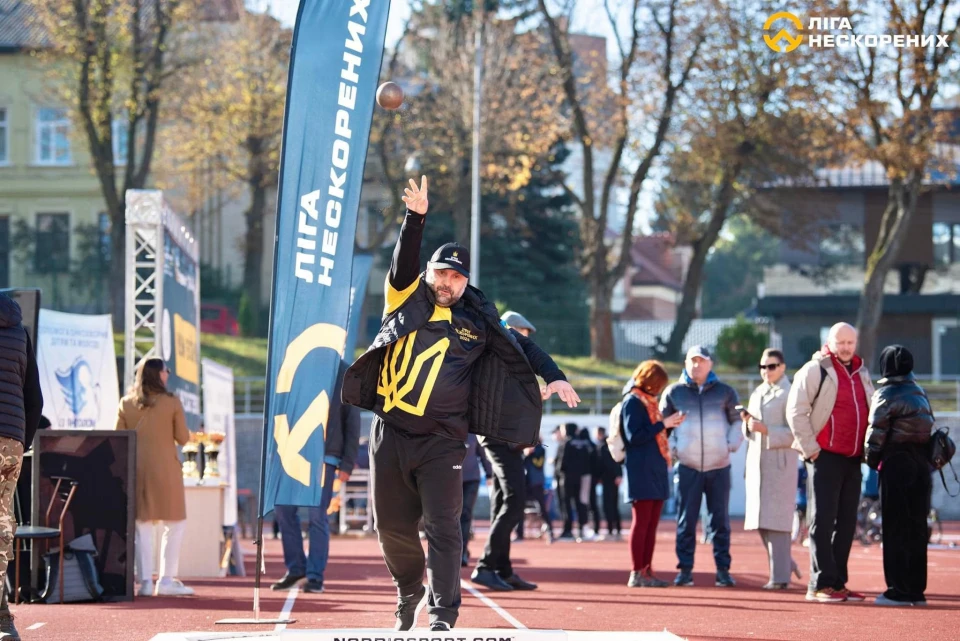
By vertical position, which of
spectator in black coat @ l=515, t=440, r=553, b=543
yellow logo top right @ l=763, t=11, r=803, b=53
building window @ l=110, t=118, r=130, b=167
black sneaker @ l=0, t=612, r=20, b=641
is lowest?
spectator in black coat @ l=515, t=440, r=553, b=543

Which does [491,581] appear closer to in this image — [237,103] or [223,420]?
[223,420]

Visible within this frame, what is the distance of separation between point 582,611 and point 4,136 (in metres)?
47.0

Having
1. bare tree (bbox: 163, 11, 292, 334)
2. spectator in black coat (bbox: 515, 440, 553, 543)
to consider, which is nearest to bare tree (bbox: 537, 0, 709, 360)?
bare tree (bbox: 163, 11, 292, 334)

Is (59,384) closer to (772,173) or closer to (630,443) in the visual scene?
(630,443)

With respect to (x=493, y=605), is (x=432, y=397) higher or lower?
higher

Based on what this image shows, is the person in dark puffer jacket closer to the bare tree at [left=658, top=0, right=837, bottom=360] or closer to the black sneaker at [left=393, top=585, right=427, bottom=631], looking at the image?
the black sneaker at [left=393, top=585, right=427, bottom=631]

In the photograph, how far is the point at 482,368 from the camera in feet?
24.9

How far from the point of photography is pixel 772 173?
43.6 metres

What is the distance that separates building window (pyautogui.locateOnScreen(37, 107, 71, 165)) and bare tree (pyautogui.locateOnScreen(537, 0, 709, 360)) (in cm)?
2087

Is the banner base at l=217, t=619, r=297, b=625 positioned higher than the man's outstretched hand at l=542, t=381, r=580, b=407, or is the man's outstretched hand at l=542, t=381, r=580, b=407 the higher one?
the man's outstretched hand at l=542, t=381, r=580, b=407

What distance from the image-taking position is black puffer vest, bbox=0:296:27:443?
7.67 metres

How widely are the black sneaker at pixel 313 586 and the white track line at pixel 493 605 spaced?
1.17m

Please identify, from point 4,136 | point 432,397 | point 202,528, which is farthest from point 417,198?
point 4,136

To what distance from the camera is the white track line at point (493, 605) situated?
895 cm
